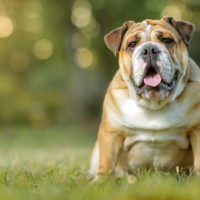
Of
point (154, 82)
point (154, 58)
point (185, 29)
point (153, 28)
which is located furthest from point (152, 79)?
point (185, 29)

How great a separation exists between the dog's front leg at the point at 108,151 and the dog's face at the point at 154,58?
1.33 ft

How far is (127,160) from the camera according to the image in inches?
146

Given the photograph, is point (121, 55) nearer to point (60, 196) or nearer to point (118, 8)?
point (60, 196)

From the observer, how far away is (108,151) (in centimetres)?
349

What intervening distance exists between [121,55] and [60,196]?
1797 mm

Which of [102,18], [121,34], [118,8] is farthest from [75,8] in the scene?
A: [121,34]

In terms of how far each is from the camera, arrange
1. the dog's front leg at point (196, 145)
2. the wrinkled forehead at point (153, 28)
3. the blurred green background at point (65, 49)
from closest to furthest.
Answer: the dog's front leg at point (196, 145), the wrinkled forehead at point (153, 28), the blurred green background at point (65, 49)

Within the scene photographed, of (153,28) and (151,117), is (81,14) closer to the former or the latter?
(153,28)

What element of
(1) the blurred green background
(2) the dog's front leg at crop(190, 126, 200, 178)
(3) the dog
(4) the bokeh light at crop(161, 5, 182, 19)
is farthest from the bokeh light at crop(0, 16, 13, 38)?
(2) the dog's front leg at crop(190, 126, 200, 178)

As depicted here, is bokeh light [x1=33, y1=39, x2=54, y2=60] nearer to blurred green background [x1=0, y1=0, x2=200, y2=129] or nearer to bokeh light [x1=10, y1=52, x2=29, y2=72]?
blurred green background [x1=0, y1=0, x2=200, y2=129]

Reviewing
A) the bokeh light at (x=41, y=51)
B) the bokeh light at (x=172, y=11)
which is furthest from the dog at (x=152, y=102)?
the bokeh light at (x=41, y=51)

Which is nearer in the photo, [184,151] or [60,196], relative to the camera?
[60,196]

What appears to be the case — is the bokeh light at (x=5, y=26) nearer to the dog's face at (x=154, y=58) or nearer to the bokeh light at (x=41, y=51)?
the bokeh light at (x=41, y=51)

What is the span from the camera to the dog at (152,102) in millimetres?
3275
